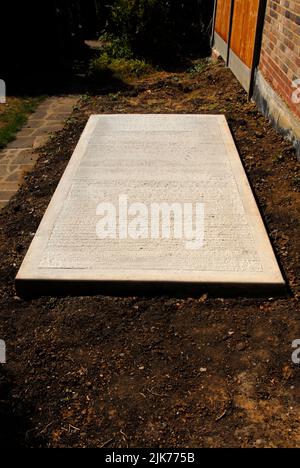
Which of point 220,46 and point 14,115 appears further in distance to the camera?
point 220,46

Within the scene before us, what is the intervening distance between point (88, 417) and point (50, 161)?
401 centimetres

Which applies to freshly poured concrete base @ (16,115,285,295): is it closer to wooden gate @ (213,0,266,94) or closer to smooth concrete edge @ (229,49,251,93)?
smooth concrete edge @ (229,49,251,93)

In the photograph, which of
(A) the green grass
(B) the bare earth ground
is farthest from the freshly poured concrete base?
(A) the green grass

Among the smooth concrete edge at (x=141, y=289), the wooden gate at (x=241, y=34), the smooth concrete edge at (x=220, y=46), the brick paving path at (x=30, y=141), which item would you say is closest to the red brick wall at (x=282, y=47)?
the wooden gate at (x=241, y=34)

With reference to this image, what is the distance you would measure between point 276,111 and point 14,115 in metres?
4.66

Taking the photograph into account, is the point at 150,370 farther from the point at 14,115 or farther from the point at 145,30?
the point at 145,30

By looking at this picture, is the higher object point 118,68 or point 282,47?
point 282,47

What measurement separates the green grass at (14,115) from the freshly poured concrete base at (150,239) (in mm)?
1435

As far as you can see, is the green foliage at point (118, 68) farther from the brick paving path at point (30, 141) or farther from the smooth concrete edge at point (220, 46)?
the smooth concrete edge at point (220, 46)

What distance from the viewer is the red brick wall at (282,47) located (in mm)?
5211

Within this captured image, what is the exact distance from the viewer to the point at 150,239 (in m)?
3.95

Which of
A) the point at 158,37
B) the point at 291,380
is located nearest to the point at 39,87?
the point at 158,37

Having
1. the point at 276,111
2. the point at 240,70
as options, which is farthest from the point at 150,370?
the point at 240,70
